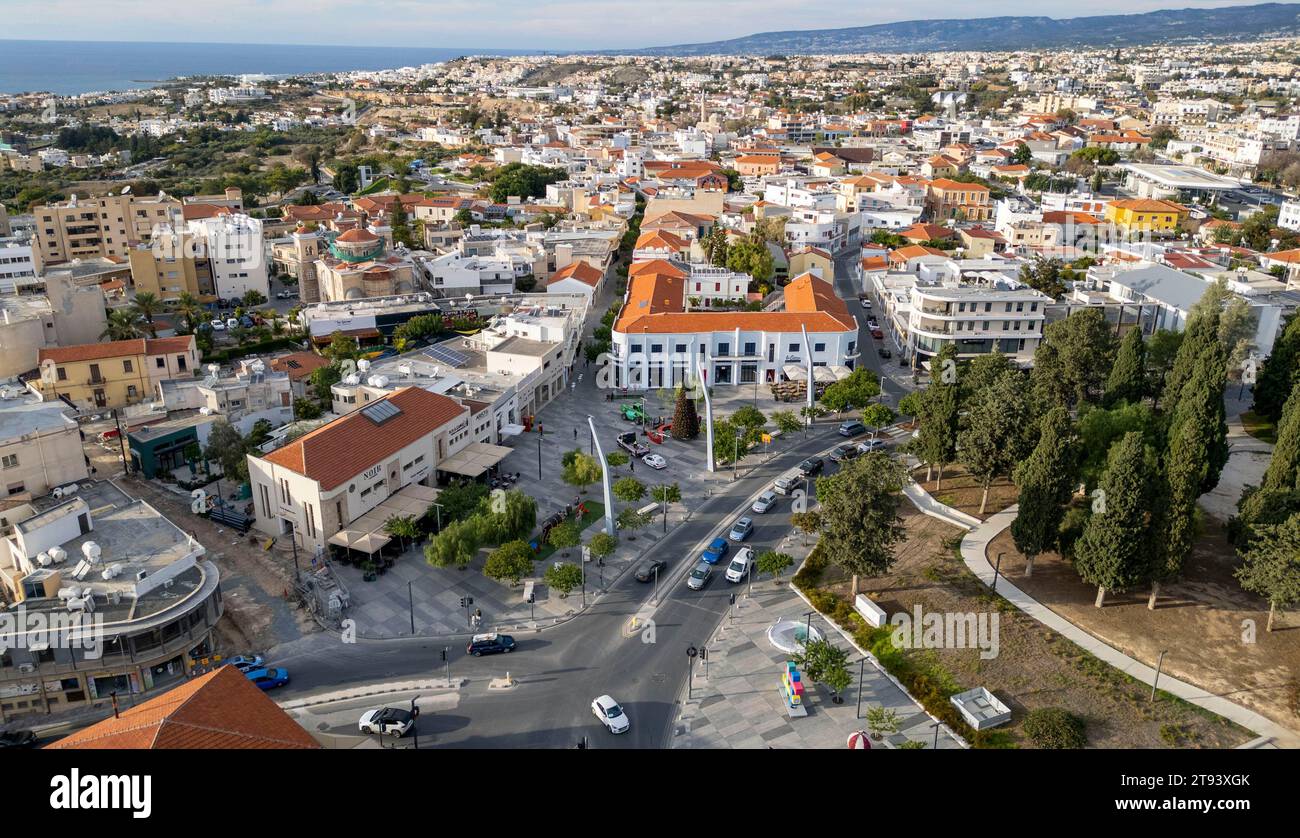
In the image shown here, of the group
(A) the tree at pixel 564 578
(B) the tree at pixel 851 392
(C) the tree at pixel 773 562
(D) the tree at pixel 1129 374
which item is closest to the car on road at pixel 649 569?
(A) the tree at pixel 564 578

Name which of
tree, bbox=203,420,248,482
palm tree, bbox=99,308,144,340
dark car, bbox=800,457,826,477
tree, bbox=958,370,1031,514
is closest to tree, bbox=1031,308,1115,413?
tree, bbox=958,370,1031,514

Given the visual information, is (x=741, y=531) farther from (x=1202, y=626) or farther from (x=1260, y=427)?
(x=1260, y=427)

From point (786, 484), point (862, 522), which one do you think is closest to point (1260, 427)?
point (786, 484)

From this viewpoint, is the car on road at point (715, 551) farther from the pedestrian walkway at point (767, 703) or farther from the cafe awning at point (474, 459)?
the cafe awning at point (474, 459)
